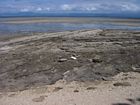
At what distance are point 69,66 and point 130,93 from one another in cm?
479

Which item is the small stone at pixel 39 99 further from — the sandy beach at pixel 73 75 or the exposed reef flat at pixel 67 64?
the exposed reef flat at pixel 67 64

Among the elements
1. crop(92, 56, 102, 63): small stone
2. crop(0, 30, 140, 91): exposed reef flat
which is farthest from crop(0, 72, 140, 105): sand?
crop(92, 56, 102, 63): small stone

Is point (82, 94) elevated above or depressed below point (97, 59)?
below

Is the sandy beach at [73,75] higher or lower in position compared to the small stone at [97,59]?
lower

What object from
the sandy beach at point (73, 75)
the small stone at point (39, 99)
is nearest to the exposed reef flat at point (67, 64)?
the sandy beach at point (73, 75)

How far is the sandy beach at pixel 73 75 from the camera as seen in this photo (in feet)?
33.4

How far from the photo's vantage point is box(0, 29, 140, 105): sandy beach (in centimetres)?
1017

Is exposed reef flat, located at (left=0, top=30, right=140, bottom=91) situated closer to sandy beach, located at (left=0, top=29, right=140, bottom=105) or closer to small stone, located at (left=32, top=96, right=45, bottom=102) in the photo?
sandy beach, located at (left=0, top=29, right=140, bottom=105)

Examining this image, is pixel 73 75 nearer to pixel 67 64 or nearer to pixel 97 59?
pixel 67 64

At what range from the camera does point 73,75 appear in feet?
43.5

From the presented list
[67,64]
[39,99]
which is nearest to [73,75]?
[67,64]

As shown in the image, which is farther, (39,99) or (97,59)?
(97,59)

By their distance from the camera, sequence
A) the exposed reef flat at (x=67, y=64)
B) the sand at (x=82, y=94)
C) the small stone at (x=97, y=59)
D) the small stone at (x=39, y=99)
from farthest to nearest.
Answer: the small stone at (x=97, y=59)
the exposed reef flat at (x=67, y=64)
the small stone at (x=39, y=99)
the sand at (x=82, y=94)

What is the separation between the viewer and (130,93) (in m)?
10.3
